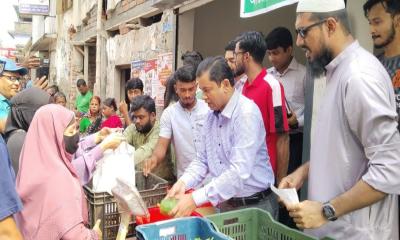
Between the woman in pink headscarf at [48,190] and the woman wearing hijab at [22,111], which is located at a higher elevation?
the woman wearing hijab at [22,111]

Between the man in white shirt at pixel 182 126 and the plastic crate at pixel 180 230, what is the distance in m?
1.32

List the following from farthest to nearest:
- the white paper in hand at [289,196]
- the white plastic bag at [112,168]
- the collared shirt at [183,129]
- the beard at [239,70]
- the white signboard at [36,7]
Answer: the white signboard at [36,7] < the collared shirt at [183,129] < the beard at [239,70] < the white plastic bag at [112,168] < the white paper in hand at [289,196]

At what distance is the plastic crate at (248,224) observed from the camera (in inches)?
70.8

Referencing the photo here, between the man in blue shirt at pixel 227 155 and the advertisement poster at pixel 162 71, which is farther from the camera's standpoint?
the advertisement poster at pixel 162 71

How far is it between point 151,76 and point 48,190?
481 centimetres

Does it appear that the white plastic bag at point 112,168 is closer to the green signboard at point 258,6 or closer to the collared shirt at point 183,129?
the collared shirt at point 183,129

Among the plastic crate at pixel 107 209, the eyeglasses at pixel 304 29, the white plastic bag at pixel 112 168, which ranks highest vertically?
the eyeglasses at pixel 304 29

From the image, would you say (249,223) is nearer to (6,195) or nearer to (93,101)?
(6,195)

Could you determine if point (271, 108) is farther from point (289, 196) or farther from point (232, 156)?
point (289, 196)

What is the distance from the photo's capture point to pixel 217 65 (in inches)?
88.3

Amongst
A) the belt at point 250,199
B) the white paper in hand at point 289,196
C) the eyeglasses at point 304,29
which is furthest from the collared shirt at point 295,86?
the white paper in hand at point 289,196

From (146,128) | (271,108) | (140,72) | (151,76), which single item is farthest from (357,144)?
(140,72)

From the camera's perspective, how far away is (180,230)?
5.78 feet

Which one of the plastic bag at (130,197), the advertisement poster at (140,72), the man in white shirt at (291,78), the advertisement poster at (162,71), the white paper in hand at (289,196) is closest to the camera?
the white paper in hand at (289,196)
